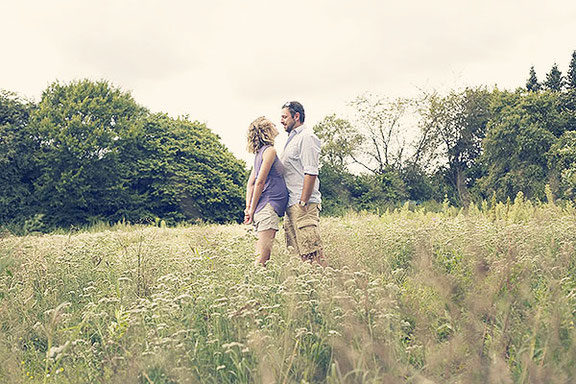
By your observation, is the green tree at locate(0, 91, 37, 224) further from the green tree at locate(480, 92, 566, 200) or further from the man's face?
the green tree at locate(480, 92, 566, 200)

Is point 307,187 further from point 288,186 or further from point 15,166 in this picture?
point 15,166

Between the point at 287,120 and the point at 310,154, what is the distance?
1.82 ft

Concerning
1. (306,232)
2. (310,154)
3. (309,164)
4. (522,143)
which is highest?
(522,143)

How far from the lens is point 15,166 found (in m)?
32.1

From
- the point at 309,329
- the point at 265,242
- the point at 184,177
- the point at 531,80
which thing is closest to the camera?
the point at 309,329

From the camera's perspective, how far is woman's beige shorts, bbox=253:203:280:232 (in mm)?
5711

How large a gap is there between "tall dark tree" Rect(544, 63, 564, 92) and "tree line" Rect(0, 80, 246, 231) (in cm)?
2936

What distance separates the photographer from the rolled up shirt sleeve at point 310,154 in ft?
18.6

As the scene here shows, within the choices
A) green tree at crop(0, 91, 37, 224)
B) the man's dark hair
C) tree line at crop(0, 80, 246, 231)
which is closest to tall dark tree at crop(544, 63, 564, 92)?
tree line at crop(0, 80, 246, 231)

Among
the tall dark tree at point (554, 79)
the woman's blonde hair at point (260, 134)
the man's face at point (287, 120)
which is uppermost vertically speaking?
the tall dark tree at point (554, 79)

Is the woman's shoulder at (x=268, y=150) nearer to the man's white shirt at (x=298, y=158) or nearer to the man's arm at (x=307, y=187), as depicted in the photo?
the man's white shirt at (x=298, y=158)

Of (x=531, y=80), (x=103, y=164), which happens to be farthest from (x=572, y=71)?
(x=103, y=164)

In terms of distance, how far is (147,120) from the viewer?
1492 inches

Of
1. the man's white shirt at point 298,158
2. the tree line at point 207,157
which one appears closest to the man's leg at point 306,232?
the man's white shirt at point 298,158
